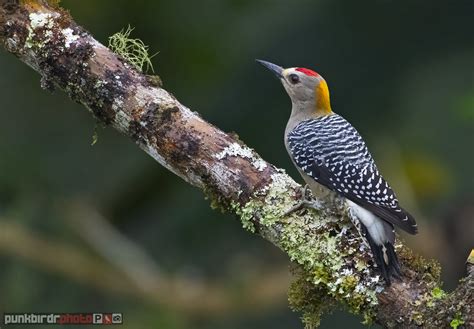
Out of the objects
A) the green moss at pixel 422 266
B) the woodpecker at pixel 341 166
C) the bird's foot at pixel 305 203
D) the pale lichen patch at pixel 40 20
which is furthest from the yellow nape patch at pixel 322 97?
the pale lichen patch at pixel 40 20

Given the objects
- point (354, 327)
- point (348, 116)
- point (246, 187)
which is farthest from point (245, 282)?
point (246, 187)

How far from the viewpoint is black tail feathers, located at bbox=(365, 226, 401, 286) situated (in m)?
4.86

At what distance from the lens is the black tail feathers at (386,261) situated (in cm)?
486

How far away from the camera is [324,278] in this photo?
16.3ft

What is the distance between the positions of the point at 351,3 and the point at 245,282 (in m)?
3.00

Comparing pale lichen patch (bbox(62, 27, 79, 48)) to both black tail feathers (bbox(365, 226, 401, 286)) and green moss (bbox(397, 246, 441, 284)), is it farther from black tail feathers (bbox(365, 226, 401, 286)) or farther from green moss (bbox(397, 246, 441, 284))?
green moss (bbox(397, 246, 441, 284))

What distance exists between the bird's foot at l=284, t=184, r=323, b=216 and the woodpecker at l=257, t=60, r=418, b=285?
0.22 metres

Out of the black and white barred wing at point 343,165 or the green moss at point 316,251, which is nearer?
the green moss at point 316,251

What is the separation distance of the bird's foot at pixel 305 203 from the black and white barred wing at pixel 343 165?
319 millimetres

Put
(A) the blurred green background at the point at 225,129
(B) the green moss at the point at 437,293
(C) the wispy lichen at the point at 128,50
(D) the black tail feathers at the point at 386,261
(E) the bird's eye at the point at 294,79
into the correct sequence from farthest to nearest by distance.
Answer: (A) the blurred green background at the point at 225,129
(E) the bird's eye at the point at 294,79
(C) the wispy lichen at the point at 128,50
(D) the black tail feathers at the point at 386,261
(B) the green moss at the point at 437,293

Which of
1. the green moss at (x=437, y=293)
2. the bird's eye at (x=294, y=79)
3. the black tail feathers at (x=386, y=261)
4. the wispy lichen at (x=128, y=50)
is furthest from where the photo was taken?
the bird's eye at (x=294, y=79)

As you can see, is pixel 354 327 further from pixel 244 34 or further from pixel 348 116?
pixel 244 34

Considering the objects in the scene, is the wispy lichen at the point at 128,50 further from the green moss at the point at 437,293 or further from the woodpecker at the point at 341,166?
the green moss at the point at 437,293

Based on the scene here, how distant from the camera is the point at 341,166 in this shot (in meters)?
5.94
